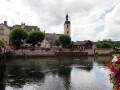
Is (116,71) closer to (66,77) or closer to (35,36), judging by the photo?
(66,77)

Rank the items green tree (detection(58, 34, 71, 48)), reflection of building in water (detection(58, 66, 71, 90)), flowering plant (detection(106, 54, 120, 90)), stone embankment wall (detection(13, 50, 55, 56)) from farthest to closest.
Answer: green tree (detection(58, 34, 71, 48))
stone embankment wall (detection(13, 50, 55, 56))
reflection of building in water (detection(58, 66, 71, 90))
flowering plant (detection(106, 54, 120, 90))

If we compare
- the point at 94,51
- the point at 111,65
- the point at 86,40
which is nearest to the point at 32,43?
the point at 94,51

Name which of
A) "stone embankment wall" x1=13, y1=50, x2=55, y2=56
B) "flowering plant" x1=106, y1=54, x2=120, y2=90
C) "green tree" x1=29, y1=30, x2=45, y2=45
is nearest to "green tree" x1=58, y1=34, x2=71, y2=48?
"green tree" x1=29, y1=30, x2=45, y2=45

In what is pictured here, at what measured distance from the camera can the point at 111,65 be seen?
23.5 feet

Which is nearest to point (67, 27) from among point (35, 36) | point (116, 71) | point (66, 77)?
point (35, 36)

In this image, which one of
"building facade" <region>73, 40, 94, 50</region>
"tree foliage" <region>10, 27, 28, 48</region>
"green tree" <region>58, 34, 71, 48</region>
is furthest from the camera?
"building facade" <region>73, 40, 94, 50</region>

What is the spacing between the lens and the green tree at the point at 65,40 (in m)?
139

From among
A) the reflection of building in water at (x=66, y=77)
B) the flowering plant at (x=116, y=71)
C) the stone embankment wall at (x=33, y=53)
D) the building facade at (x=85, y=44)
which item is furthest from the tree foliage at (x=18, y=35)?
the flowering plant at (x=116, y=71)

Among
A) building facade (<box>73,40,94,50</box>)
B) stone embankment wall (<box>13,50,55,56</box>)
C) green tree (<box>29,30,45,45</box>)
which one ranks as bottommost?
stone embankment wall (<box>13,50,55,56</box>)

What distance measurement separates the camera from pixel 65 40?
140 metres

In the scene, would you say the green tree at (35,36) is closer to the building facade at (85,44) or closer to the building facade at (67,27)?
the building facade at (85,44)

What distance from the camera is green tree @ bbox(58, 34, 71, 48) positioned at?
139m

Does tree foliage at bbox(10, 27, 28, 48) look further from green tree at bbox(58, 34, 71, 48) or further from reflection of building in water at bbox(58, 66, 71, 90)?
reflection of building in water at bbox(58, 66, 71, 90)

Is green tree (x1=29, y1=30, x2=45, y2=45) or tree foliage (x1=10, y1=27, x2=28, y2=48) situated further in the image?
green tree (x1=29, y1=30, x2=45, y2=45)
